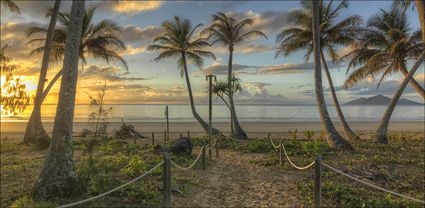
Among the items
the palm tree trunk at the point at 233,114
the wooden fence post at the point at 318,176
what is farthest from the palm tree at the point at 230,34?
the wooden fence post at the point at 318,176

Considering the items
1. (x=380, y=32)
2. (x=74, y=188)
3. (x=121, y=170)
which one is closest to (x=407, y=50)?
(x=380, y=32)

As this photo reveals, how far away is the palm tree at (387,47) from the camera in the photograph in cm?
1953

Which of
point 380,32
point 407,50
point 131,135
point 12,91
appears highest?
point 380,32

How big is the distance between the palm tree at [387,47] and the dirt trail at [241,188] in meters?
13.1

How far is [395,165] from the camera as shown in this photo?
11.8m

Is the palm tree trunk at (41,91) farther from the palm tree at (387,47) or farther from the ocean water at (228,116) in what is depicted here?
the palm tree at (387,47)

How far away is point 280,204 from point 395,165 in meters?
6.57

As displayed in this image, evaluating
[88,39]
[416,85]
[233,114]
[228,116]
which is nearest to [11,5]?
[88,39]

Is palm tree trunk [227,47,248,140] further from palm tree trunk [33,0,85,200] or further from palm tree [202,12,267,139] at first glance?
palm tree trunk [33,0,85,200]

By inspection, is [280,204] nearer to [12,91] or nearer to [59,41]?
[12,91]

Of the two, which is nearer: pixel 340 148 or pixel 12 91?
pixel 12 91

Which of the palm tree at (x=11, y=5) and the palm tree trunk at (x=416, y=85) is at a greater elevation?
the palm tree at (x=11, y=5)

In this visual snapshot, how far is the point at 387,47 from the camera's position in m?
20.7

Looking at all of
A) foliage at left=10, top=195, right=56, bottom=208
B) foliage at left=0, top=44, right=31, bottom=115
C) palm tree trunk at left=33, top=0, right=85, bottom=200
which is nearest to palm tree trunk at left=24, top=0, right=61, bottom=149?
foliage at left=0, top=44, right=31, bottom=115
